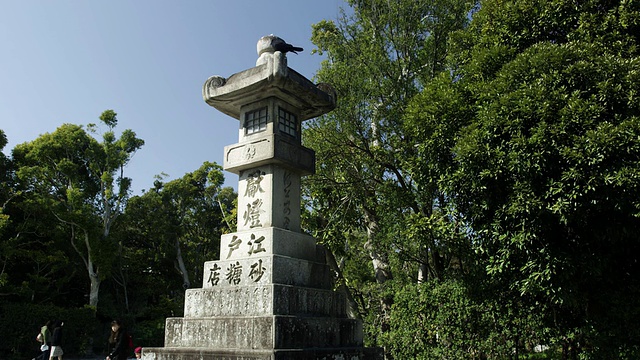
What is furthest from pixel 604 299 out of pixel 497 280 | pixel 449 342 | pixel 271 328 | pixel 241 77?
pixel 241 77

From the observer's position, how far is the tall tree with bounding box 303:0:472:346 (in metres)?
10.8

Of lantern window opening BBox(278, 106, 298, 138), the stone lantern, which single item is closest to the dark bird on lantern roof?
the stone lantern

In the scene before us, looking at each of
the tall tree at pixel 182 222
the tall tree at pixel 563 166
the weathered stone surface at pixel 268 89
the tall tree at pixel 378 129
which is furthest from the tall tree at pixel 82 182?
the tall tree at pixel 563 166

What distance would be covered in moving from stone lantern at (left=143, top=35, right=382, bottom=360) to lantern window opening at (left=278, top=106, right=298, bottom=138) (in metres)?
0.01

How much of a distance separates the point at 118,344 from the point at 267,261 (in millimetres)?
4033

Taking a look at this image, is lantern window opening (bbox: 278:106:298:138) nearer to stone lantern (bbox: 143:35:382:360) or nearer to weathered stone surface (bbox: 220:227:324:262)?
stone lantern (bbox: 143:35:382:360)

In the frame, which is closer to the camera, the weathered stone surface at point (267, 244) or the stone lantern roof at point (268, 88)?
the weathered stone surface at point (267, 244)

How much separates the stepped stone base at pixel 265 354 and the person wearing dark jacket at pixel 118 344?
246cm

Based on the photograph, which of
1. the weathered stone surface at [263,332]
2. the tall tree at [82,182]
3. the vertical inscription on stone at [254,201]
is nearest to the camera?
the weathered stone surface at [263,332]

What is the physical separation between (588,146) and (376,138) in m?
5.93

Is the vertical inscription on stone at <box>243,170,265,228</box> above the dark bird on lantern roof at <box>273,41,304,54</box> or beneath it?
beneath

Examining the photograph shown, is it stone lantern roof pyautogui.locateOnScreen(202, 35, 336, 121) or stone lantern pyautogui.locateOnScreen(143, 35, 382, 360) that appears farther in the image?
stone lantern roof pyautogui.locateOnScreen(202, 35, 336, 121)

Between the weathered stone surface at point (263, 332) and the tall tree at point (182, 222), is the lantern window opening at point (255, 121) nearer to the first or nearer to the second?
the weathered stone surface at point (263, 332)

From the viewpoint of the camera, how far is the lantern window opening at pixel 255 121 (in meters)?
6.41
